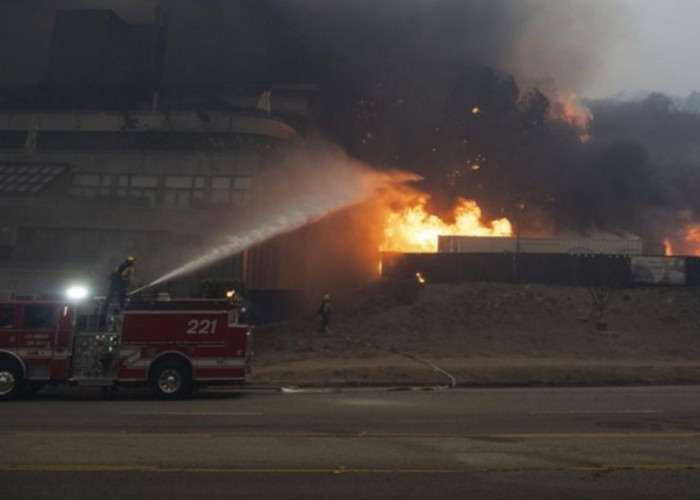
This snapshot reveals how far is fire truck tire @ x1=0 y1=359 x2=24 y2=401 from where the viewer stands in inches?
570

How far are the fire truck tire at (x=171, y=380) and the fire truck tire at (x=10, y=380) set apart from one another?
2.93 metres

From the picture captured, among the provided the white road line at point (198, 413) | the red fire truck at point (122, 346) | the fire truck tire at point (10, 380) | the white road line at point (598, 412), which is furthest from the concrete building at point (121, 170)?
the white road line at point (598, 412)

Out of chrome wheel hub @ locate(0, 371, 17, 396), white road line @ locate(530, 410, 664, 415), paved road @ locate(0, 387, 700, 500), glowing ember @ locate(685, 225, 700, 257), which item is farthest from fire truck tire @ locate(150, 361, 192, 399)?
glowing ember @ locate(685, 225, 700, 257)

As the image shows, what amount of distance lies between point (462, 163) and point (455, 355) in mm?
29065

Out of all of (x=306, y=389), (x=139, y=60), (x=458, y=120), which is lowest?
(x=306, y=389)

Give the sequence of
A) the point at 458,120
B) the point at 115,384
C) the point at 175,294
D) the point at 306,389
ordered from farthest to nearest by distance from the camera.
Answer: the point at 458,120
the point at 175,294
the point at 306,389
the point at 115,384

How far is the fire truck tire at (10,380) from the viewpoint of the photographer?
14469mm

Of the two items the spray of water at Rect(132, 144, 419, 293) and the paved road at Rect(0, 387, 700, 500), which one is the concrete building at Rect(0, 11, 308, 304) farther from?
the paved road at Rect(0, 387, 700, 500)

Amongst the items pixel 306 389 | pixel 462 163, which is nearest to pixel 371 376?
pixel 306 389

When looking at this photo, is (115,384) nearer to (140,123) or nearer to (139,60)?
(140,123)

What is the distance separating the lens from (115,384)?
15023mm

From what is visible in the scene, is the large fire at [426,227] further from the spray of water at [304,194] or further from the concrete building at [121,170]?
the concrete building at [121,170]

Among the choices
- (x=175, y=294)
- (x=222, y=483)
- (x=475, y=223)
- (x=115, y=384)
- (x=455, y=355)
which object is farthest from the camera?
(x=475, y=223)

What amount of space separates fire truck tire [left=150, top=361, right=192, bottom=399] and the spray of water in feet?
63.3
